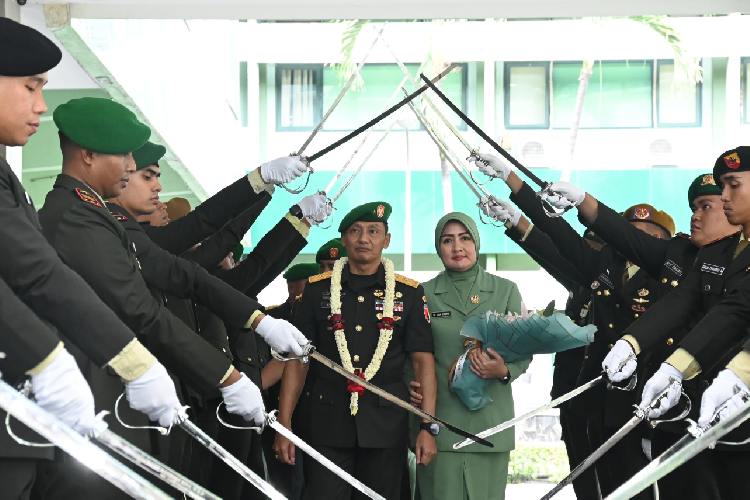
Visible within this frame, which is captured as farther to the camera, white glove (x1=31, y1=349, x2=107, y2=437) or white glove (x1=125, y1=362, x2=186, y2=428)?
white glove (x1=125, y1=362, x2=186, y2=428)

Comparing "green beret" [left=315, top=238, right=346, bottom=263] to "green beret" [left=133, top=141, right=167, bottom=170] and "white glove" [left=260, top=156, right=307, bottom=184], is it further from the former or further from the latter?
"green beret" [left=133, top=141, right=167, bottom=170]

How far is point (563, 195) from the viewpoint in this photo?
5875 mm

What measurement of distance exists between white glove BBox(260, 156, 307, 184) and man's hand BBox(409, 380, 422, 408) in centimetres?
109

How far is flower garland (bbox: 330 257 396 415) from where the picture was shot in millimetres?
5852

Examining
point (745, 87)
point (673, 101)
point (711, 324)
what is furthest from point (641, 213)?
point (745, 87)

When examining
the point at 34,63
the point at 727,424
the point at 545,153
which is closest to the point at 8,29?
the point at 34,63

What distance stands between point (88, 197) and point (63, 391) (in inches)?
41.3

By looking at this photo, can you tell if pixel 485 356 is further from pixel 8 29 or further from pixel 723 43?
pixel 723 43

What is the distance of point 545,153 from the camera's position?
892 inches

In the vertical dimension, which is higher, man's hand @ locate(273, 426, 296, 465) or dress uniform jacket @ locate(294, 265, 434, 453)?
dress uniform jacket @ locate(294, 265, 434, 453)

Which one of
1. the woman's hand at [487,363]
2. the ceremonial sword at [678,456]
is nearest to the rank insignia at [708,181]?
the woman's hand at [487,363]

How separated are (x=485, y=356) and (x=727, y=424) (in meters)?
2.42

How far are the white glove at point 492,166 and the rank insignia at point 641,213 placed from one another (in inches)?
29.2

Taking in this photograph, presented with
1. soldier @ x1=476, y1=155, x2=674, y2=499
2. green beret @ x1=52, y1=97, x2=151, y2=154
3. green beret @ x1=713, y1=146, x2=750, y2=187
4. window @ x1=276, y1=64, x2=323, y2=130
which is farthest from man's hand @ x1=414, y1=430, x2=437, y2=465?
window @ x1=276, y1=64, x2=323, y2=130
